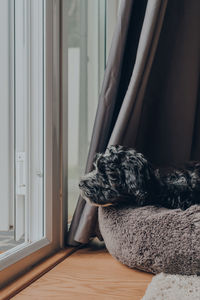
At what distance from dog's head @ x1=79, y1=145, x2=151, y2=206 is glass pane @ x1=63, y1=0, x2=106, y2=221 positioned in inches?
14.3

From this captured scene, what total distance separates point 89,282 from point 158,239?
0.68 feet

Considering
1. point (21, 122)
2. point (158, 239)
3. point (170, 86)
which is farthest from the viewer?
point (170, 86)

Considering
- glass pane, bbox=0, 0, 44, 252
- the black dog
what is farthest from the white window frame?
the black dog

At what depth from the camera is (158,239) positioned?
2.67 ft

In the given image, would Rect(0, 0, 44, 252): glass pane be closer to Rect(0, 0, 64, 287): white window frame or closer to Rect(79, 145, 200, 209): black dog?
Rect(0, 0, 64, 287): white window frame

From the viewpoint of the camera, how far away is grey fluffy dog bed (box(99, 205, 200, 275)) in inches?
30.9

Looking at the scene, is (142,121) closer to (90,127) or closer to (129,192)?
(90,127)

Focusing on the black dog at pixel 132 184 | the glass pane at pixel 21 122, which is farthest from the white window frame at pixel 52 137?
the black dog at pixel 132 184

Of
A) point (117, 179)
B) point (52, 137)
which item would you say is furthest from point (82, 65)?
point (117, 179)

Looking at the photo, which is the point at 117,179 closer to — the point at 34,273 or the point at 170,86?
the point at 34,273

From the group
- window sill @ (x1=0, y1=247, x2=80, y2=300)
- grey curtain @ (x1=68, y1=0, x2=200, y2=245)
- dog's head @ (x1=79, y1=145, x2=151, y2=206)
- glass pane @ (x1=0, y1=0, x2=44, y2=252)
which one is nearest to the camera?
window sill @ (x1=0, y1=247, x2=80, y2=300)

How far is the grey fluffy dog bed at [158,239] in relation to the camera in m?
0.78

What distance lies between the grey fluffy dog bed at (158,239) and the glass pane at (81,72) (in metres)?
0.40

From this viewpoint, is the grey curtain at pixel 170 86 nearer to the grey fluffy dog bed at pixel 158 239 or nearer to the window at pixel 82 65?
the window at pixel 82 65
